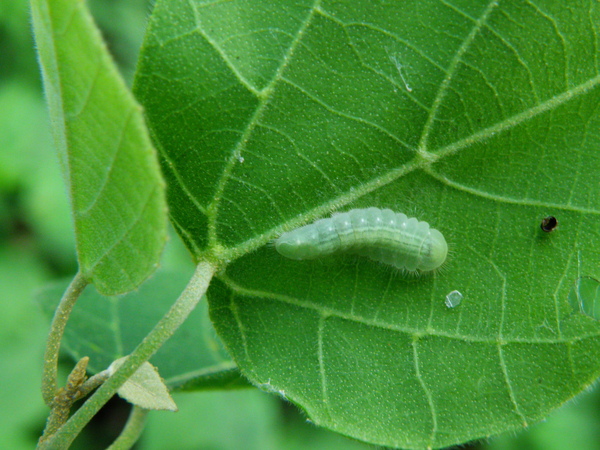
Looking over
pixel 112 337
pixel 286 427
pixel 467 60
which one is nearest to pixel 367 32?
pixel 467 60

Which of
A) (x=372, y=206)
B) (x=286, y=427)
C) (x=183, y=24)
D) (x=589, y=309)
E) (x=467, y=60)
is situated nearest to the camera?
(x=183, y=24)

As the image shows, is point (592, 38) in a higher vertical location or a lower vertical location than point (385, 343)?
higher

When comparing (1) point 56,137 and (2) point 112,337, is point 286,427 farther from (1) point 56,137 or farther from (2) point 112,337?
(1) point 56,137

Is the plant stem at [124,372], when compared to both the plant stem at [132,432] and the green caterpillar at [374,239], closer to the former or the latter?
the plant stem at [132,432]

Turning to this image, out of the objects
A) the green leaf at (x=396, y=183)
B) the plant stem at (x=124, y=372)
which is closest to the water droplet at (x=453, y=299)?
the green leaf at (x=396, y=183)

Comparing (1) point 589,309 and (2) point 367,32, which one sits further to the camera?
(1) point 589,309

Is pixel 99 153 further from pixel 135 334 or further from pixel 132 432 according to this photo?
pixel 135 334

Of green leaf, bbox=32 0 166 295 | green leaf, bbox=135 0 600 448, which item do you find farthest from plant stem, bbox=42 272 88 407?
green leaf, bbox=135 0 600 448
